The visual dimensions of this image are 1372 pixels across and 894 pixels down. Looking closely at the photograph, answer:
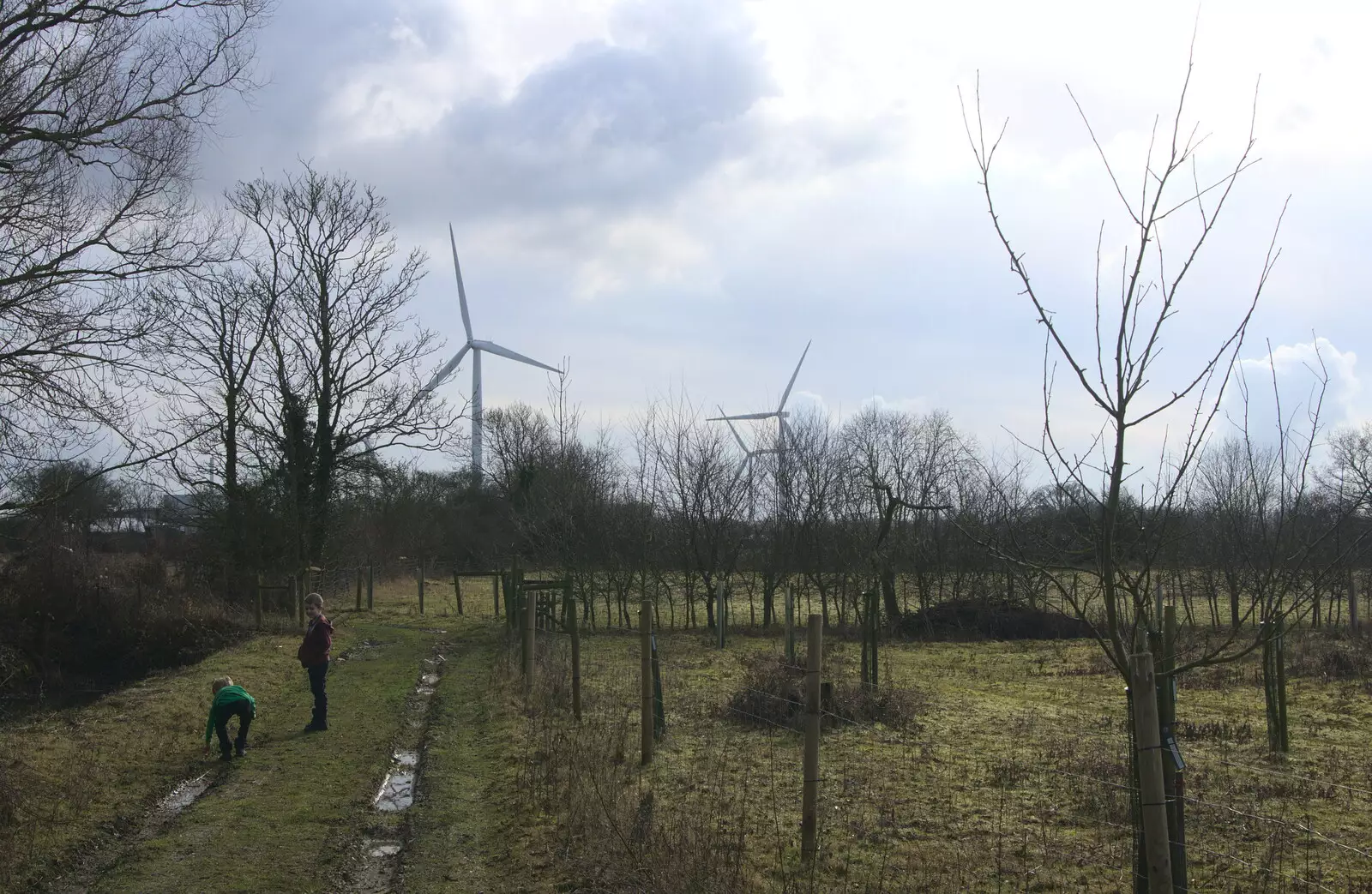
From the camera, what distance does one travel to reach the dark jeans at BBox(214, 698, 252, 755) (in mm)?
9783

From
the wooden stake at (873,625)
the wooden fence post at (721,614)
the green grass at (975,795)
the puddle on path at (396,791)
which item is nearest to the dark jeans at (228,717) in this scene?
the puddle on path at (396,791)

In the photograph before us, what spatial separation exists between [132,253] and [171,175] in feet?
2.60

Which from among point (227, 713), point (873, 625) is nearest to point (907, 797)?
point (227, 713)

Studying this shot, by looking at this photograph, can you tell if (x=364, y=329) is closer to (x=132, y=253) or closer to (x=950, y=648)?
(x=950, y=648)

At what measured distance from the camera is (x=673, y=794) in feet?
27.0

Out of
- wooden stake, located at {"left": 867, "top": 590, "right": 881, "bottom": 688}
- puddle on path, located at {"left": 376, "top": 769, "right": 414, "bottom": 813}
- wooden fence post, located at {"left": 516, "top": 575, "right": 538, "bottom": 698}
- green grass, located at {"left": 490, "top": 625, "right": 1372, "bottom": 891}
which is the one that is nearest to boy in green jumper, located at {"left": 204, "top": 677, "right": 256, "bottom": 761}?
puddle on path, located at {"left": 376, "top": 769, "right": 414, "bottom": 813}

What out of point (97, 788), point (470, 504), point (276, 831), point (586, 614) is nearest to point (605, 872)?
point (276, 831)

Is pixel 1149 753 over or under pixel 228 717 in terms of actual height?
over

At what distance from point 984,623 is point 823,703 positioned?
17.7 meters

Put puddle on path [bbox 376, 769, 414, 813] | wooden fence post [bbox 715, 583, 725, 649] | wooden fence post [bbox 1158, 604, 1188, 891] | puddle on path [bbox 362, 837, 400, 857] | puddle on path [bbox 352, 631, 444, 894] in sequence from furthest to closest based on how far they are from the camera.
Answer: wooden fence post [bbox 715, 583, 725, 649] < puddle on path [bbox 376, 769, 414, 813] < puddle on path [bbox 362, 837, 400, 857] < puddle on path [bbox 352, 631, 444, 894] < wooden fence post [bbox 1158, 604, 1188, 891]

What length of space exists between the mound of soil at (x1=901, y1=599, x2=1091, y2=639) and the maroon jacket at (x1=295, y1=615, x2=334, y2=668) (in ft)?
63.9

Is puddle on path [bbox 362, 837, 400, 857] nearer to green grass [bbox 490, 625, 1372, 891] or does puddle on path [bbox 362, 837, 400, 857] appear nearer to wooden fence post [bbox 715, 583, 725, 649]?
green grass [bbox 490, 625, 1372, 891]

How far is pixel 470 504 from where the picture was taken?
2331 inches

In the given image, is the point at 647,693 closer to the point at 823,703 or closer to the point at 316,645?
the point at 823,703
